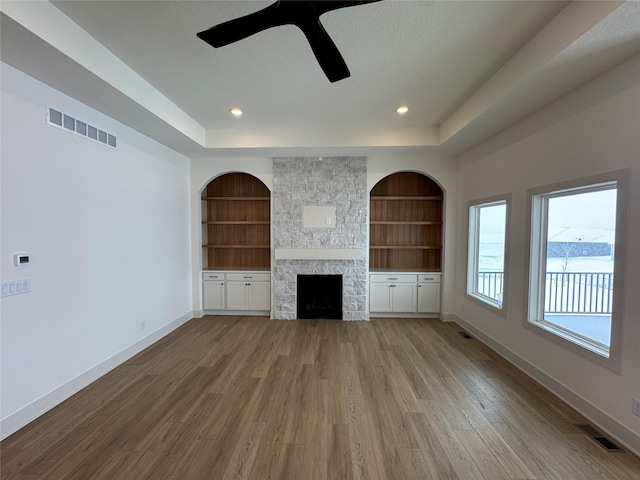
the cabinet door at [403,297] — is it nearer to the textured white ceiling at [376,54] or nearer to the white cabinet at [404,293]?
the white cabinet at [404,293]

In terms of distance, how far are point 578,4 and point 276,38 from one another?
2105 mm

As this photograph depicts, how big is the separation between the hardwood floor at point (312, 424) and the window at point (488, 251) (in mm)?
925

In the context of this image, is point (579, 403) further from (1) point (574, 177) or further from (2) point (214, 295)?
(2) point (214, 295)

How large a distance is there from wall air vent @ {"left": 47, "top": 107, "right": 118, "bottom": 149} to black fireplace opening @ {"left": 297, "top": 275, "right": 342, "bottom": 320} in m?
3.24

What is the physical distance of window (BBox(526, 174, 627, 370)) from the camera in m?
2.10

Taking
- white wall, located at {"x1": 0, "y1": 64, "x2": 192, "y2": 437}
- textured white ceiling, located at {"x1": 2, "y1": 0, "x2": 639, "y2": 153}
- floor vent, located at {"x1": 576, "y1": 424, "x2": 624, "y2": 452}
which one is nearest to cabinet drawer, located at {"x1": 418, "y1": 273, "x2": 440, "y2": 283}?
textured white ceiling, located at {"x1": 2, "y1": 0, "x2": 639, "y2": 153}

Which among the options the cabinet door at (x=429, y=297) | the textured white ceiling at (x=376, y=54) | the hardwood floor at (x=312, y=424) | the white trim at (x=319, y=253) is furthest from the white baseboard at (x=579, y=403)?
the textured white ceiling at (x=376, y=54)

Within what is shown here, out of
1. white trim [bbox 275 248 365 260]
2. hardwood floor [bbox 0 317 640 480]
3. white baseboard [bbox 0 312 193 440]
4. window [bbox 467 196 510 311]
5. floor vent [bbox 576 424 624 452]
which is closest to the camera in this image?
hardwood floor [bbox 0 317 640 480]

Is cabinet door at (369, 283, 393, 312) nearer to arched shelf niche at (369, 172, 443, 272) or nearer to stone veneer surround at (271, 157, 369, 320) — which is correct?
stone veneer surround at (271, 157, 369, 320)

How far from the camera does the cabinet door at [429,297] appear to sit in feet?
15.6

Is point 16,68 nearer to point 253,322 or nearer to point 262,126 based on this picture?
point 262,126

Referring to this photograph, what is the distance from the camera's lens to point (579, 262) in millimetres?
2541

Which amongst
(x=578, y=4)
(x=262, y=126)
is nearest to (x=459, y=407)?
(x=578, y=4)

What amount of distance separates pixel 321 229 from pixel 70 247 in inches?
127
